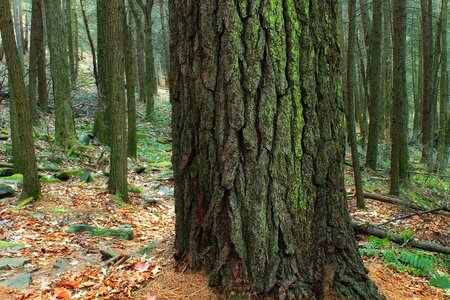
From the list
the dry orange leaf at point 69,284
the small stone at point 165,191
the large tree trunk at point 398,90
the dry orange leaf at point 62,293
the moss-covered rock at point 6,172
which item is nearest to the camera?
the dry orange leaf at point 62,293

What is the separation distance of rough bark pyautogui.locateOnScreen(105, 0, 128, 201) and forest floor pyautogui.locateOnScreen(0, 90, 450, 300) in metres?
0.41

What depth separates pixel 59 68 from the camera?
1157 cm

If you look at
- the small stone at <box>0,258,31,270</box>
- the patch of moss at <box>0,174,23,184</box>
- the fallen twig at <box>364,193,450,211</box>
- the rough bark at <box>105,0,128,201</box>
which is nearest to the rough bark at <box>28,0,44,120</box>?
the patch of moss at <box>0,174,23,184</box>

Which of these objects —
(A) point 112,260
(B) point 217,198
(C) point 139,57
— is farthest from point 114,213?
(C) point 139,57

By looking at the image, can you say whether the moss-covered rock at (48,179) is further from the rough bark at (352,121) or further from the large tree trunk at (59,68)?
the rough bark at (352,121)

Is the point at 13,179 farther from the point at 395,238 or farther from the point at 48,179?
the point at 395,238

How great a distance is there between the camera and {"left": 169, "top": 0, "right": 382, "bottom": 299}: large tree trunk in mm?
2246

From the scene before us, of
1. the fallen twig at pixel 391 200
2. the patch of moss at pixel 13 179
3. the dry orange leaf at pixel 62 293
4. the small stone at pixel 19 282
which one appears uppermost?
the patch of moss at pixel 13 179

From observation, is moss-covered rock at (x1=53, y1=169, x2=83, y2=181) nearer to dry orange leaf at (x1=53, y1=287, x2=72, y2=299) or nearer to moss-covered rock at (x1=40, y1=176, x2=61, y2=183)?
moss-covered rock at (x1=40, y1=176, x2=61, y2=183)

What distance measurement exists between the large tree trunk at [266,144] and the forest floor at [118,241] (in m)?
0.40

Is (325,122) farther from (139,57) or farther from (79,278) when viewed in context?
(139,57)

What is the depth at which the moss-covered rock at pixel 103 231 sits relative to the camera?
18.6 feet

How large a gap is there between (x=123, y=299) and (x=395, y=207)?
6.21 meters

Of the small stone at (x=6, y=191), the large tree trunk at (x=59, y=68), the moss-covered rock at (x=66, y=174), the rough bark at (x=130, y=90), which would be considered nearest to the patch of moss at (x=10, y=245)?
the small stone at (x=6, y=191)
